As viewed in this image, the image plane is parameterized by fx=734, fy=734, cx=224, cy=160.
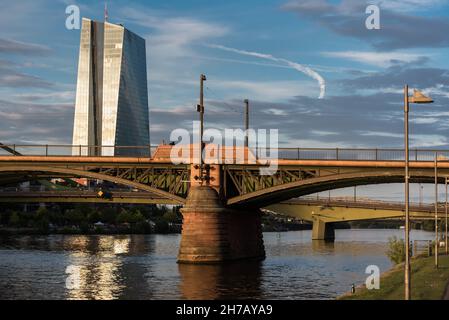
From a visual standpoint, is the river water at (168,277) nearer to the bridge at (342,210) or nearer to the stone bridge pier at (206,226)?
the stone bridge pier at (206,226)

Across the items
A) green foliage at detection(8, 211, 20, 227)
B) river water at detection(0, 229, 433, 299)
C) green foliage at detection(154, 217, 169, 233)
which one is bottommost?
green foliage at detection(154, 217, 169, 233)

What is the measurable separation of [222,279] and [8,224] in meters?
122

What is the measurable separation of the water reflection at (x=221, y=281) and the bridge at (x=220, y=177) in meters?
3.32

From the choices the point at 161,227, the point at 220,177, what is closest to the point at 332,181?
the point at 220,177

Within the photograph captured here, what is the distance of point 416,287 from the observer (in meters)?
43.3

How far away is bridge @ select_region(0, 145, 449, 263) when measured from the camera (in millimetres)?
75188

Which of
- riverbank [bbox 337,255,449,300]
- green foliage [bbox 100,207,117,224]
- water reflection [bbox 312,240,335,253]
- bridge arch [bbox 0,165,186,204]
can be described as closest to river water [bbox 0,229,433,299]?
riverbank [bbox 337,255,449,300]

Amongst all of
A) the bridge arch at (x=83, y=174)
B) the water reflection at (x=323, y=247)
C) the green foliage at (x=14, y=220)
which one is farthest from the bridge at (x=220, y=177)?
the green foliage at (x=14, y=220)

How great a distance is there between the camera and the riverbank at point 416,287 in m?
39.8

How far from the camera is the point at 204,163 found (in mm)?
79062

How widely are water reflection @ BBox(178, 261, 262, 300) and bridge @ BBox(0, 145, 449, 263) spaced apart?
332 centimetres

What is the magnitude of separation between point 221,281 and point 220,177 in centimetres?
2069

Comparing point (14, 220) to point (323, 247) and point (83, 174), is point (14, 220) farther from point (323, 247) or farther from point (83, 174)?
point (83, 174)

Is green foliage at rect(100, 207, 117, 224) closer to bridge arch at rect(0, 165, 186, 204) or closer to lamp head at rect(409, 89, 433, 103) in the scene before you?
bridge arch at rect(0, 165, 186, 204)
